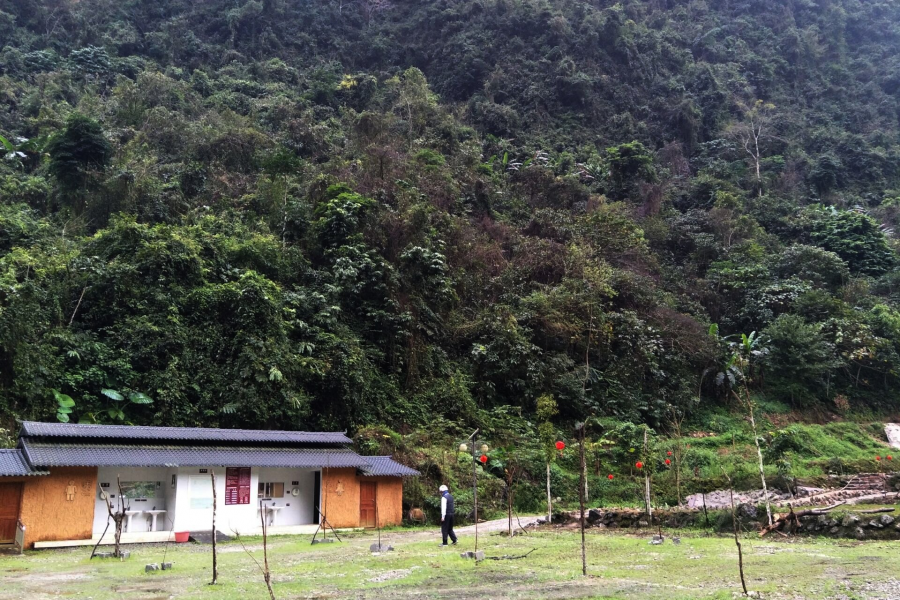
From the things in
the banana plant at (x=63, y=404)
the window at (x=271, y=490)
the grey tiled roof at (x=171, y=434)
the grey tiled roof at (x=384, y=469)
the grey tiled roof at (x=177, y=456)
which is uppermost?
the banana plant at (x=63, y=404)

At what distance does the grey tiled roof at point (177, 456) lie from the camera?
1759 cm

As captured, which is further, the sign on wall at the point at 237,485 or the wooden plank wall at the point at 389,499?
the wooden plank wall at the point at 389,499

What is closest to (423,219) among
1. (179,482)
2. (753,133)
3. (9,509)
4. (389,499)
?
(389,499)

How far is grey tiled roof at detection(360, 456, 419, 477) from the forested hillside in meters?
4.16

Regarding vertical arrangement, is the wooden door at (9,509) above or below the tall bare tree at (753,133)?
below

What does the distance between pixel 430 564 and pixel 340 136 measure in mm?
37211

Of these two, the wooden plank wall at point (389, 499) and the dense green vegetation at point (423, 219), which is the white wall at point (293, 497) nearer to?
the wooden plank wall at point (389, 499)

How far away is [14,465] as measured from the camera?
1675cm

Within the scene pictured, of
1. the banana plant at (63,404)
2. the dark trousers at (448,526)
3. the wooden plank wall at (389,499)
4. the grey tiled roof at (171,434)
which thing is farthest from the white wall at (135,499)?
the dark trousers at (448,526)

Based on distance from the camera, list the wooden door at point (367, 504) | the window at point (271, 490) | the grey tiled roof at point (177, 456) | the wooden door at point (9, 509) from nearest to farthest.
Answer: the wooden door at point (9, 509) < the grey tiled roof at point (177, 456) < the window at point (271, 490) < the wooden door at point (367, 504)

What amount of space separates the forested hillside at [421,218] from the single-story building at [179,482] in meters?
3.51

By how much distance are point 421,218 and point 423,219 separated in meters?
0.17

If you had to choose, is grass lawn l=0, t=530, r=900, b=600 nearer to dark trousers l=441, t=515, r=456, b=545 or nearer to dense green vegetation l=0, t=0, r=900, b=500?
dark trousers l=441, t=515, r=456, b=545

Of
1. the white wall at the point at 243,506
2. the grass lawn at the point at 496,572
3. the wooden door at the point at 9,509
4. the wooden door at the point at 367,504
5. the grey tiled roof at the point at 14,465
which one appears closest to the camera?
the grass lawn at the point at 496,572
